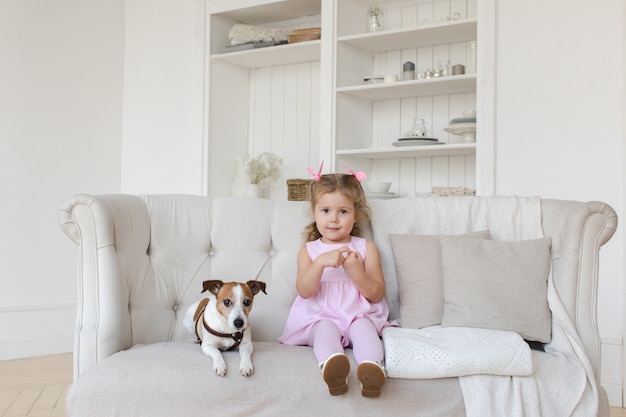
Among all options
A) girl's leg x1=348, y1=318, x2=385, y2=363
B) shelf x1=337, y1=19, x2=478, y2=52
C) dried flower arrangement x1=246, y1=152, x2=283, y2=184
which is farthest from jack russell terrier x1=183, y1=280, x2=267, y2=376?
dried flower arrangement x1=246, y1=152, x2=283, y2=184

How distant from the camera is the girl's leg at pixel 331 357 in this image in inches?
77.2

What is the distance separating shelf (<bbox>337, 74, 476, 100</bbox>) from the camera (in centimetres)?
375

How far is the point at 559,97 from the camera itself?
3488mm

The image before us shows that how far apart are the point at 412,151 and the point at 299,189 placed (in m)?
0.69

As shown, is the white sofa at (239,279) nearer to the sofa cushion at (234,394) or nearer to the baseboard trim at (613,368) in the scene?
the sofa cushion at (234,394)

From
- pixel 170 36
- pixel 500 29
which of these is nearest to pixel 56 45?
pixel 170 36

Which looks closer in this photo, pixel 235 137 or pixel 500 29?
pixel 500 29

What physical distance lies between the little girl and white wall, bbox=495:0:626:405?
1.27 m

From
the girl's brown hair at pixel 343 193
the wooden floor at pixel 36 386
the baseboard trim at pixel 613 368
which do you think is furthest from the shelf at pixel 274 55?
the baseboard trim at pixel 613 368

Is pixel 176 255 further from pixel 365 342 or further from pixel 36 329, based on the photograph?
pixel 36 329

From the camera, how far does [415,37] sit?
156 inches

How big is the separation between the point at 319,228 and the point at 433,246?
0.41m

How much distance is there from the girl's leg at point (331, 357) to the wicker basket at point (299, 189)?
1.86 m

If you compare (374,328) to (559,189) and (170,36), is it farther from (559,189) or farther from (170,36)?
(170,36)
